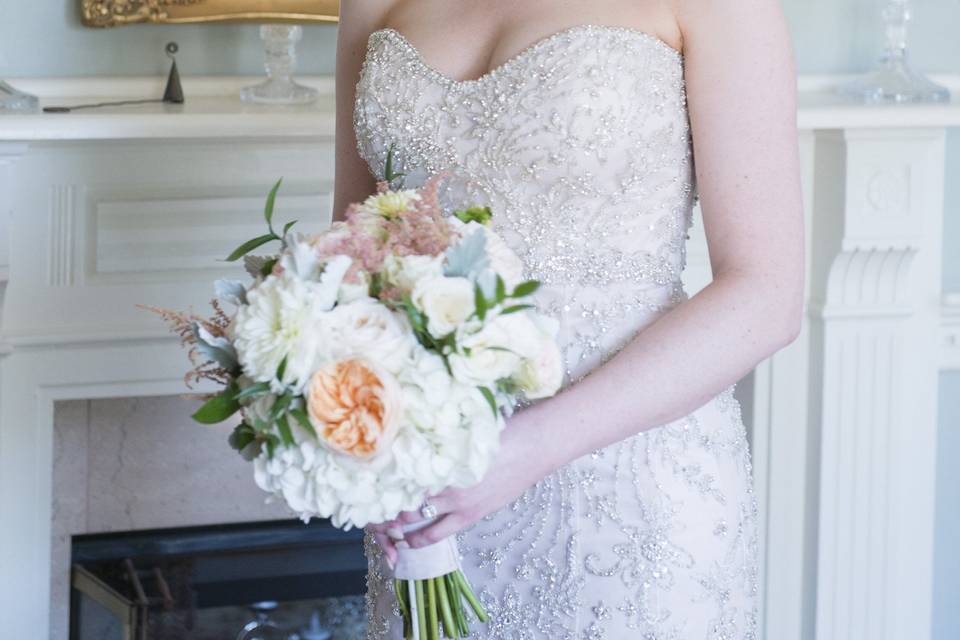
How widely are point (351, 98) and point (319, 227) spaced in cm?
106

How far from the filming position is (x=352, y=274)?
1334 millimetres

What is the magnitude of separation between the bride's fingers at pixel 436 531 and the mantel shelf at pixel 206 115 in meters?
1.51

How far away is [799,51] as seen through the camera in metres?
3.34

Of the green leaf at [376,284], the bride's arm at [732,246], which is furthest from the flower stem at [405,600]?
the green leaf at [376,284]

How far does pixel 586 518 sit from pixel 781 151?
0.51 m

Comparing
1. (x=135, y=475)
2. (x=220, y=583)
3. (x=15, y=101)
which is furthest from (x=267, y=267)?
(x=220, y=583)

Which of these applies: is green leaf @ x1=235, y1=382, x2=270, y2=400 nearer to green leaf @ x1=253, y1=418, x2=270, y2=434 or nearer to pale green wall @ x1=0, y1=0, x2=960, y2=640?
green leaf @ x1=253, y1=418, x2=270, y2=434

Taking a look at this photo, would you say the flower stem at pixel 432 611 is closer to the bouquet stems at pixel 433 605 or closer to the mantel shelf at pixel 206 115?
the bouquet stems at pixel 433 605

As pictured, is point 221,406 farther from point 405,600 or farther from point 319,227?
point 319,227

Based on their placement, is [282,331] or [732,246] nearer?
[282,331]

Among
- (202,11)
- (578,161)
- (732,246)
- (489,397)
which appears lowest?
(489,397)

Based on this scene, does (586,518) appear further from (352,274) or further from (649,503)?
(352,274)

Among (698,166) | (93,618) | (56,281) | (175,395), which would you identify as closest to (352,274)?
(698,166)

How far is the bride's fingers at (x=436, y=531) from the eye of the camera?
4.83ft
